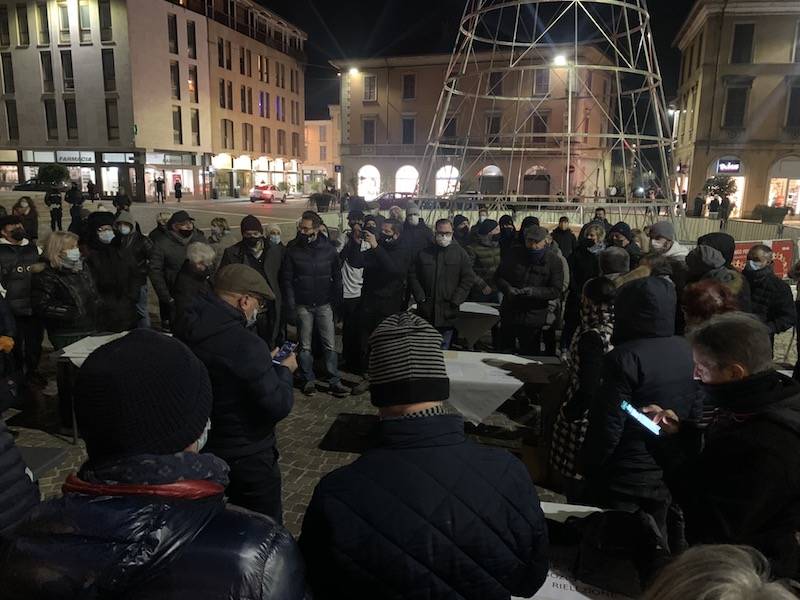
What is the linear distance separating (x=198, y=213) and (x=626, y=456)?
31.9m

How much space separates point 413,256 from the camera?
6.96 meters

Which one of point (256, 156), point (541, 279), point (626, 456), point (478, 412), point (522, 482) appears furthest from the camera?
point (256, 156)

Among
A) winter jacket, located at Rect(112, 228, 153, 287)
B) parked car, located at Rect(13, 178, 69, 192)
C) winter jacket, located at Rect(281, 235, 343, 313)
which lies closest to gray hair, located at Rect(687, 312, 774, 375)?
winter jacket, located at Rect(281, 235, 343, 313)

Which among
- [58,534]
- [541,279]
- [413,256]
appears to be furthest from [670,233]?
[58,534]

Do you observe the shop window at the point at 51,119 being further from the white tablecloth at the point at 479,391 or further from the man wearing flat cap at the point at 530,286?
the white tablecloth at the point at 479,391

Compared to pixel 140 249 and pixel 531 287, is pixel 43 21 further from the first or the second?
pixel 531 287

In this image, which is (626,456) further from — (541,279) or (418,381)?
(541,279)

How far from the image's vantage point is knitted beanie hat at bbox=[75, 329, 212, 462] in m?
1.36

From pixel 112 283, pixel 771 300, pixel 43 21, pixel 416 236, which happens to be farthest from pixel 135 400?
pixel 43 21

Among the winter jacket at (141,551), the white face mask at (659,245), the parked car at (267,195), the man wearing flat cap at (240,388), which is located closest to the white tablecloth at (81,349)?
the man wearing flat cap at (240,388)

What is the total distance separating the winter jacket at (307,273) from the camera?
6.29 metres

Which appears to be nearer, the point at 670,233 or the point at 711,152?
the point at 670,233

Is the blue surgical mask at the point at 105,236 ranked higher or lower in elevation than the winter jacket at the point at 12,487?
higher

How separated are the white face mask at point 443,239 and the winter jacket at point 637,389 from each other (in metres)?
3.60
